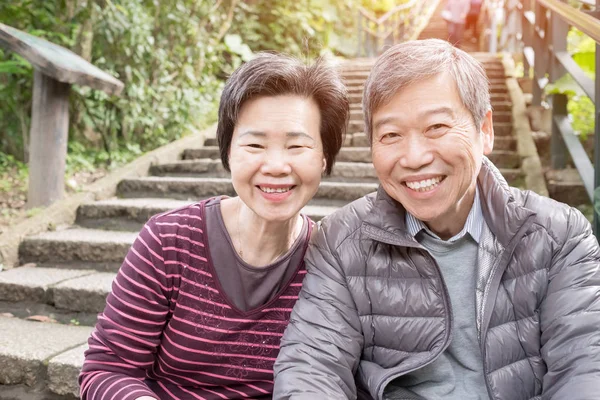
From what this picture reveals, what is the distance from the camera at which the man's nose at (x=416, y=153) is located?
5.39 feet

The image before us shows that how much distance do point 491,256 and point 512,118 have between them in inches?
155

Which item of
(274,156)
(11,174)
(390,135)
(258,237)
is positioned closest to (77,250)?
(11,174)

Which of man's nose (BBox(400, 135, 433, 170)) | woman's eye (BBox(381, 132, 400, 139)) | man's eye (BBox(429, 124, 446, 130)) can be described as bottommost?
man's nose (BBox(400, 135, 433, 170))

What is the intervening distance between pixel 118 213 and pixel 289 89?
2.81 metres

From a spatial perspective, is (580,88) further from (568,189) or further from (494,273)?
(494,273)

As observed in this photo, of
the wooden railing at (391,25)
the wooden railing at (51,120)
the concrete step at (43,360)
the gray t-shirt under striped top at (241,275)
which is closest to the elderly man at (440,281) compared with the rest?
the gray t-shirt under striped top at (241,275)

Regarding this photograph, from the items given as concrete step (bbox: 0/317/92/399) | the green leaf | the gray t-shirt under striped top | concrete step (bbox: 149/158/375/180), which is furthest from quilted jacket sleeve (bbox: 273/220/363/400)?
concrete step (bbox: 149/158/375/180)

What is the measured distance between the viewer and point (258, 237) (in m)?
1.92

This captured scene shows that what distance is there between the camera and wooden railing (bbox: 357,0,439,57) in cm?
1177

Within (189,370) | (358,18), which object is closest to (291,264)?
(189,370)

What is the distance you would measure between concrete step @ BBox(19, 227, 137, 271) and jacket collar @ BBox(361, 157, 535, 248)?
2330 millimetres

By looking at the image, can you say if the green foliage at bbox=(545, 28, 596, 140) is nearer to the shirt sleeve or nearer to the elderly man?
the elderly man

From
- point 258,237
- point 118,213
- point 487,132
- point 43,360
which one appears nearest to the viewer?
point 487,132

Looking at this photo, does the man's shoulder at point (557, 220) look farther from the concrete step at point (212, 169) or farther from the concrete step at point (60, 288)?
the concrete step at point (212, 169)
